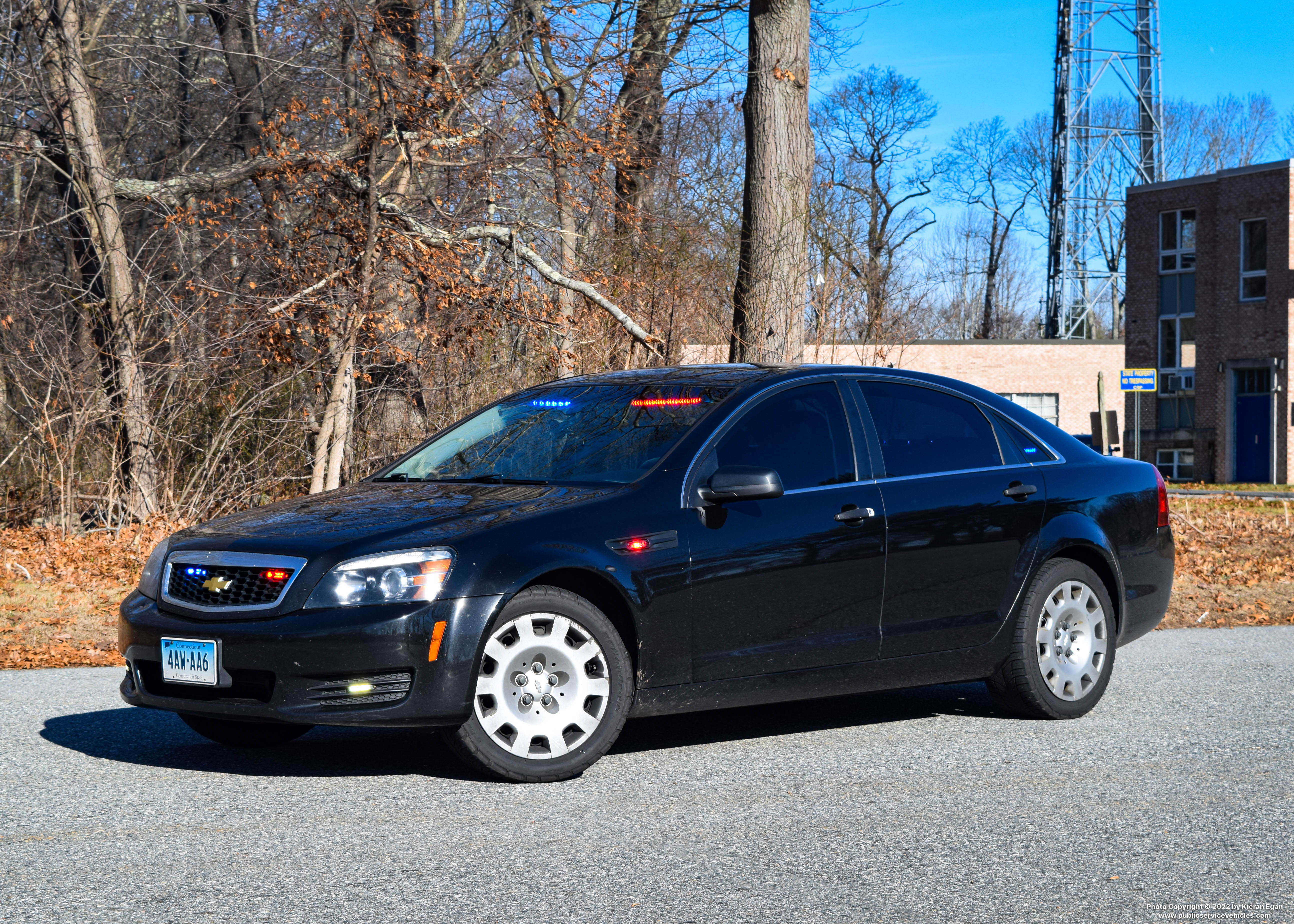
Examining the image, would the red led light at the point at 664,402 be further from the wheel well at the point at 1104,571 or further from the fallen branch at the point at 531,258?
the fallen branch at the point at 531,258

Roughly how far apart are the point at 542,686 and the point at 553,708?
3.9 inches

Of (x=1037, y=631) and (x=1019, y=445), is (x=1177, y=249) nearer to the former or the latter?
(x=1019, y=445)

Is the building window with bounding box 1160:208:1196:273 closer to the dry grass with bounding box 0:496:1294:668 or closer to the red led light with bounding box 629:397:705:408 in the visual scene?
the dry grass with bounding box 0:496:1294:668

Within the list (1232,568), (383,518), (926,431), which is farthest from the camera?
(1232,568)

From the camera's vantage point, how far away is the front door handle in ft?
21.3

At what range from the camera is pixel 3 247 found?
17562mm

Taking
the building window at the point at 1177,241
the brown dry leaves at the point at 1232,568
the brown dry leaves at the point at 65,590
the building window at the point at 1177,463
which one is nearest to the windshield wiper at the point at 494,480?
the brown dry leaves at the point at 65,590

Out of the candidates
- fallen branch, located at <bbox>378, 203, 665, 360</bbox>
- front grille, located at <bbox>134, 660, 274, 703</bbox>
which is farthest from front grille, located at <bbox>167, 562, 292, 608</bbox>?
fallen branch, located at <bbox>378, 203, 665, 360</bbox>

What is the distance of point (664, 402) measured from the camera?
6746mm

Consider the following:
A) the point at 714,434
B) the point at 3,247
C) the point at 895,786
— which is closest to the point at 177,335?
the point at 3,247

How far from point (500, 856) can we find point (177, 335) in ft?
35.2

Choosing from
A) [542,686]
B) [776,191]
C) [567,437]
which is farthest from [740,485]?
[776,191]

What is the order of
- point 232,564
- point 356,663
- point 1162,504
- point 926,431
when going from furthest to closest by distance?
point 1162,504, point 926,431, point 232,564, point 356,663

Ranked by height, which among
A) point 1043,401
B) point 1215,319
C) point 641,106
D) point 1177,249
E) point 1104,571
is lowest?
→ point 1104,571
